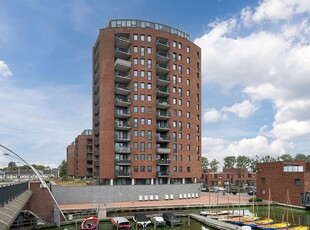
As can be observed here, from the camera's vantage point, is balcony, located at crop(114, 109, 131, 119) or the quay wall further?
balcony, located at crop(114, 109, 131, 119)

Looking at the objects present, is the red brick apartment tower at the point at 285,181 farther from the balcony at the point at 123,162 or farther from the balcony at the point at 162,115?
the balcony at the point at 123,162

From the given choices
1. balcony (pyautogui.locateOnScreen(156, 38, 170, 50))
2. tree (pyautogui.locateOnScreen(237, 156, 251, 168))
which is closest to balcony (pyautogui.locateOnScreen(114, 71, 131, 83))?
balcony (pyautogui.locateOnScreen(156, 38, 170, 50))

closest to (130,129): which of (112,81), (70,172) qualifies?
(112,81)

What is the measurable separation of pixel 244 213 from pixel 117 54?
4471 centimetres

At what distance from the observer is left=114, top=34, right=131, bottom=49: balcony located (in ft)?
231

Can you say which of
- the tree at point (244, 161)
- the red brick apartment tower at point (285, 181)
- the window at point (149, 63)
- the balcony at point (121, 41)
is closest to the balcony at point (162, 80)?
the window at point (149, 63)

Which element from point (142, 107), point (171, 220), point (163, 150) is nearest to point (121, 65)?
point (142, 107)

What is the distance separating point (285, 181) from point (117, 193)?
36.2 metres

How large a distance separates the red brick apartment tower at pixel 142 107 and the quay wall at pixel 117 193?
3660 mm

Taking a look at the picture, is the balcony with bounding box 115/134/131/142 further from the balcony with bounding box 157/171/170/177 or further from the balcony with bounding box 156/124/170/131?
the balcony with bounding box 157/171/170/177

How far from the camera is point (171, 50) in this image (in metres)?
75.3

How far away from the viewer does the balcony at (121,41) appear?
70.3m

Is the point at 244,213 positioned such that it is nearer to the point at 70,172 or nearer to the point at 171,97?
the point at 171,97

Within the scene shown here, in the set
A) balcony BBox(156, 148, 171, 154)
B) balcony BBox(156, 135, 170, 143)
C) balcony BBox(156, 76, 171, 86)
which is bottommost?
balcony BBox(156, 148, 171, 154)
